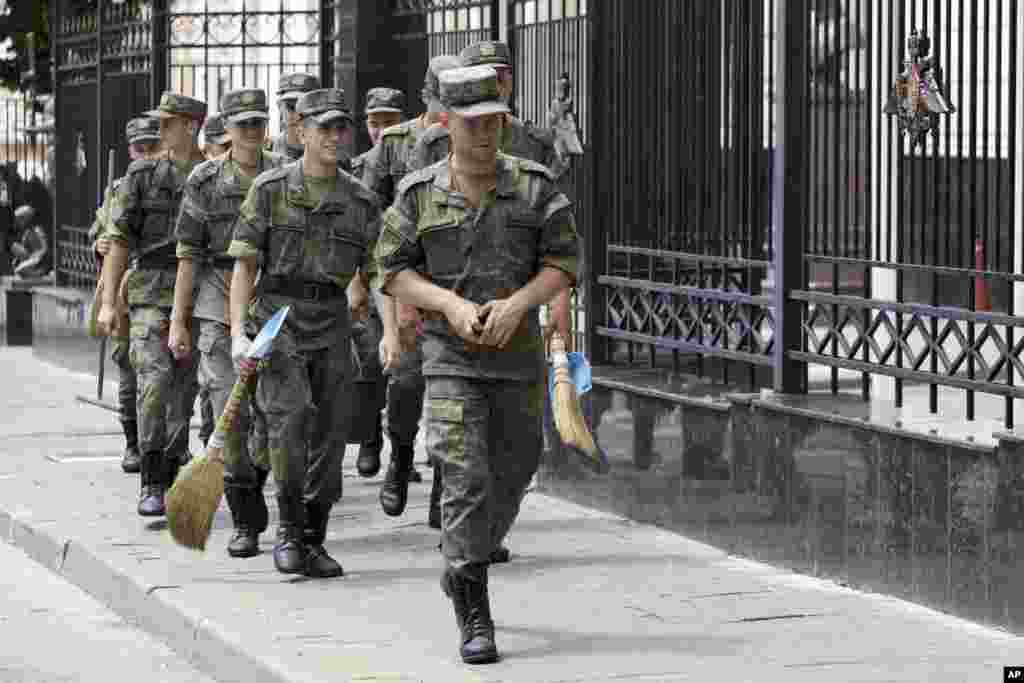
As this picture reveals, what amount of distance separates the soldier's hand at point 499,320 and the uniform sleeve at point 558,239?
0.25m

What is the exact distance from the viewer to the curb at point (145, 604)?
26.2 ft

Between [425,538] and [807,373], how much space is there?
1817 millimetres

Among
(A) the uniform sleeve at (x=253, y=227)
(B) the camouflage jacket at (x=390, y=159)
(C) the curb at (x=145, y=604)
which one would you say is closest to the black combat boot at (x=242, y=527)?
(C) the curb at (x=145, y=604)

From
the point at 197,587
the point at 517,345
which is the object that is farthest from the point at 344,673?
the point at 197,587

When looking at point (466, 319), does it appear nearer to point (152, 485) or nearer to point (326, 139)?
point (326, 139)

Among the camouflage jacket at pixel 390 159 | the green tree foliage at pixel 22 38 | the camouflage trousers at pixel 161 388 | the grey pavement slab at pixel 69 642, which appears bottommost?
the grey pavement slab at pixel 69 642

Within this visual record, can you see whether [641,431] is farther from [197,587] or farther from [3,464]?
[3,464]

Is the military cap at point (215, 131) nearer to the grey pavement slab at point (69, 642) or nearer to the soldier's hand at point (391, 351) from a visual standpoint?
the grey pavement slab at point (69, 642)

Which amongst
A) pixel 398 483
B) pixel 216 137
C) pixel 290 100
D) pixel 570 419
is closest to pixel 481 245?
pixel 570 419

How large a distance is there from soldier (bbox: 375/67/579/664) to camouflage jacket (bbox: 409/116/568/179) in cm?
187

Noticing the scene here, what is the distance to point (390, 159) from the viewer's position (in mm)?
10570

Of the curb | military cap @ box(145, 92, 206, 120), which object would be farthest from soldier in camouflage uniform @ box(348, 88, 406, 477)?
the curb

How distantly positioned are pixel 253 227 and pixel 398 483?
208 centimetres

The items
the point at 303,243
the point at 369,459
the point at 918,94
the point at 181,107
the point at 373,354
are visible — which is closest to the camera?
the point at 918,94
